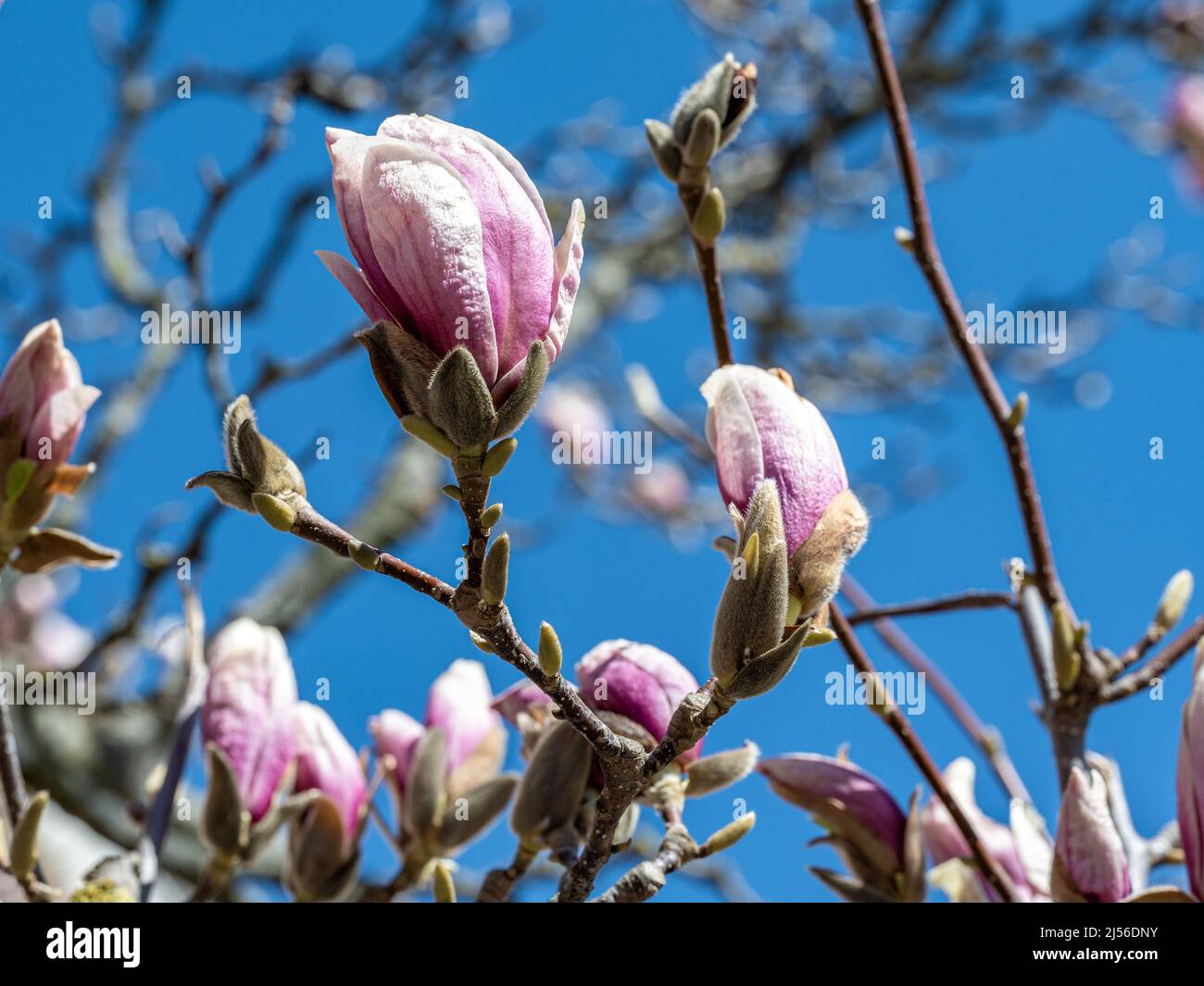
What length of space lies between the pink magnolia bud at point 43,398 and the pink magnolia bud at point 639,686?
37 cm

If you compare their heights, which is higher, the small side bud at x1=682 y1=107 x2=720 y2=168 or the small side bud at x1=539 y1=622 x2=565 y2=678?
the small side bud at x1=682 y1=107 x2=720 y2=168

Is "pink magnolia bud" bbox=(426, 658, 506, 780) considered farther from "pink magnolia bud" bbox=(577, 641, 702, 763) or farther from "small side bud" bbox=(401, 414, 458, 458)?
"small side bud" bbox=(401, 414, 458, 458)

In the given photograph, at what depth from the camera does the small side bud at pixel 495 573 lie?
52 centimetres

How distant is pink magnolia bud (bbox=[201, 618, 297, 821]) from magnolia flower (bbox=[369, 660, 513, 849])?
0.23 feet

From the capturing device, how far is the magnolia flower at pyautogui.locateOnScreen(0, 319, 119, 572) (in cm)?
79

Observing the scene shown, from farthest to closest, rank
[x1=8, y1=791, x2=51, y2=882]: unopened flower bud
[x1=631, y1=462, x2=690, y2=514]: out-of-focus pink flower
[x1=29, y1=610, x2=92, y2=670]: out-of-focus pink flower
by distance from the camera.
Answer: [x1=631, y1=462, x2=690, y2=514]: out-of-focus pink flower, [x1=29, y1=610, x2=92, y2=670]: out-of-focus pink flower, [x1=8, y1=791, x2=51, y2=882]: unopened flower bud

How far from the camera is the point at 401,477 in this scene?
89.7 inches

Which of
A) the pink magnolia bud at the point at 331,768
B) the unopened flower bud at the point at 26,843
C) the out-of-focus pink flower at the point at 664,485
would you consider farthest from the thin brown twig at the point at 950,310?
the out-of-focus pink flower at the point at 664,485

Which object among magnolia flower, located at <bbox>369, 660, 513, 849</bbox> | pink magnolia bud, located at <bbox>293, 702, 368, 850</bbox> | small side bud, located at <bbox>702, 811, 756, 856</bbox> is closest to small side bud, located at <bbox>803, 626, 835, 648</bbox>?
small side bud, located at <bbox>702, 811, 756, 856</bbox>

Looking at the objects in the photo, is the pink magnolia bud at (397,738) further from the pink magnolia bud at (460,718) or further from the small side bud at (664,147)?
the small side bud at (664,147)

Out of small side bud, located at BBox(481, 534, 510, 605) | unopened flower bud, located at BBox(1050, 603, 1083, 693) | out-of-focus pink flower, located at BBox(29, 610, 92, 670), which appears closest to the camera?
small side bud, located at BBox(481, 534, 510, 605)

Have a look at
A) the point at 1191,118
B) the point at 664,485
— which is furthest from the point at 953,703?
the point at 664,485
